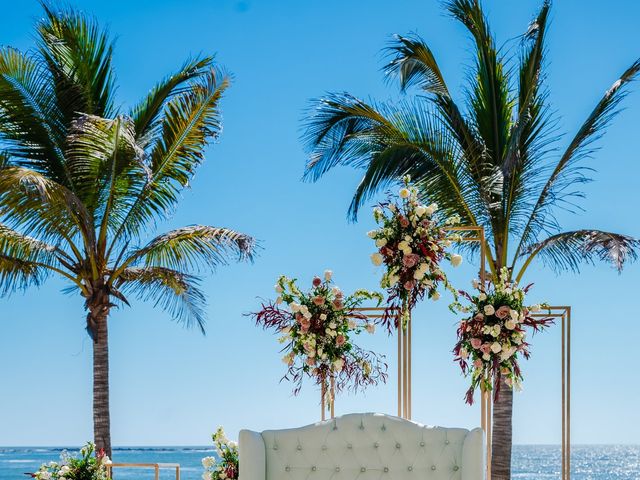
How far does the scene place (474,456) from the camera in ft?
17.4

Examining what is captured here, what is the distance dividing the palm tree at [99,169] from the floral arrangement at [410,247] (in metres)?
3.06

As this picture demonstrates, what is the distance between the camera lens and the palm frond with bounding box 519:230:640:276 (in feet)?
30.0

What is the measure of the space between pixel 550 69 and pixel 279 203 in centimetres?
1097

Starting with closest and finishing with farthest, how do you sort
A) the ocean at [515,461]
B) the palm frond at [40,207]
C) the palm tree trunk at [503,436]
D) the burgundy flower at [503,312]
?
the burgundy flower at [503,312], the palm frond at [40,207], the palm tree trunk at [503,436], the ocean at [515,461]

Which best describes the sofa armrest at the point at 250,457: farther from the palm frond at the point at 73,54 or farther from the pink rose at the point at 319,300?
the palm frond at the point at 73,54

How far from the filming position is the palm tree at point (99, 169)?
9.01 meters

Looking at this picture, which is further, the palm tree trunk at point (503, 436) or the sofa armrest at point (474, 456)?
the palm tree trunk at point (503, 436)

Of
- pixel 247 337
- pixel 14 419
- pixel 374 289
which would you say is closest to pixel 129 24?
pixel 374 289

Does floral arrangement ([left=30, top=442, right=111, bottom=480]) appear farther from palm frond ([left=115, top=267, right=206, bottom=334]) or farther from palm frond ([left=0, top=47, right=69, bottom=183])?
palm frond ([left=0, top=47, right=69, bottom=183])

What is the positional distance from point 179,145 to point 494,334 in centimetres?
451

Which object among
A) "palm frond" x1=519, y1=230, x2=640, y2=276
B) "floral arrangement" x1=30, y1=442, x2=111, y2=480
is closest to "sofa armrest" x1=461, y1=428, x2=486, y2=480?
"floral arrangement" x1=30, y1=442, x2=111, y2=480

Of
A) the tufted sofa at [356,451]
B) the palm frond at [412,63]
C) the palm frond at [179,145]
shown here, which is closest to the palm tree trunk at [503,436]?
the palm frond at [412,63]

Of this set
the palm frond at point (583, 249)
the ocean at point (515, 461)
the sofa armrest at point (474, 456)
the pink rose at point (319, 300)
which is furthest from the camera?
the ocean at point (515, 461)

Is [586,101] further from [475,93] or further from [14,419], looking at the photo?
[14,419]
